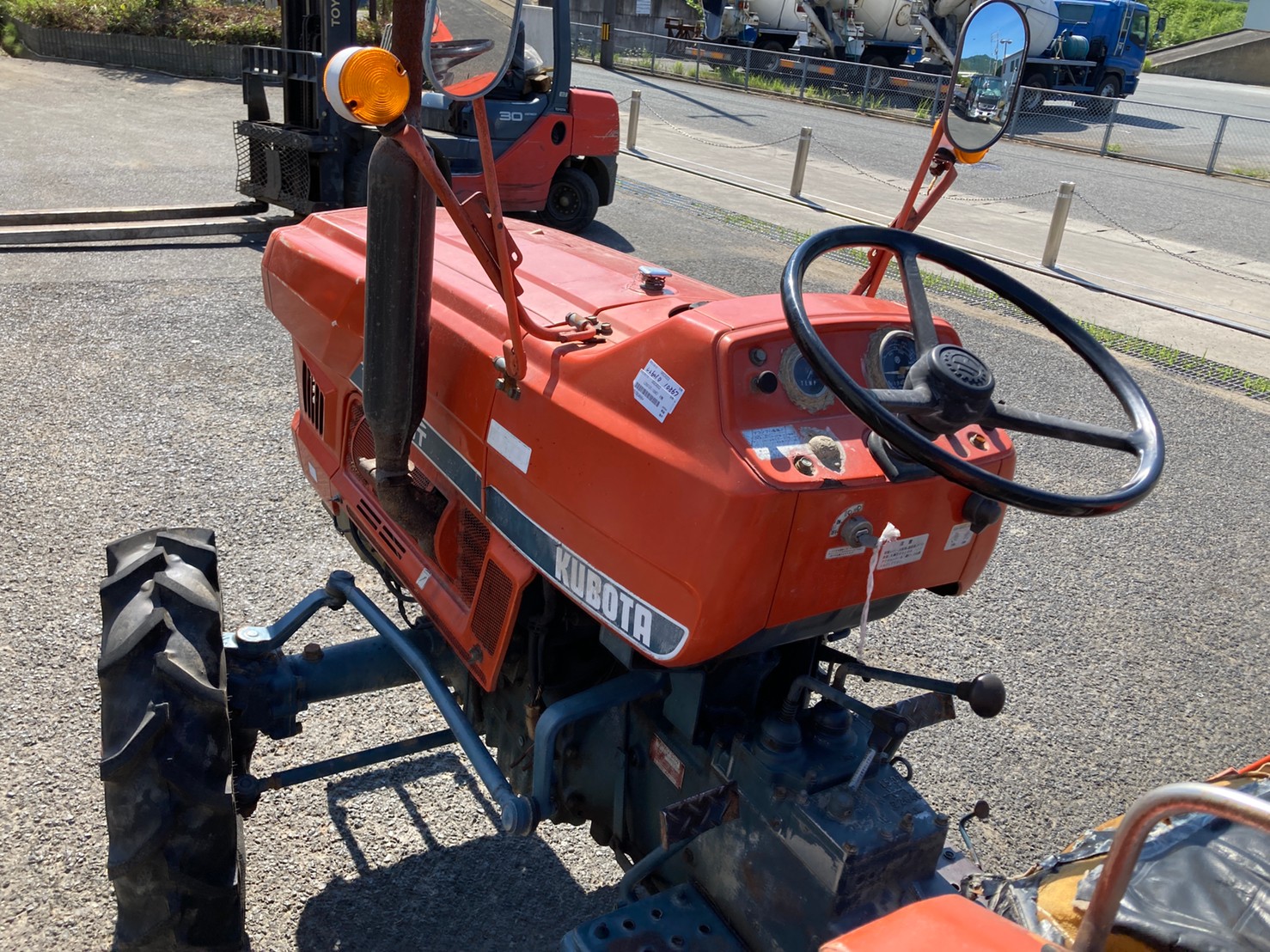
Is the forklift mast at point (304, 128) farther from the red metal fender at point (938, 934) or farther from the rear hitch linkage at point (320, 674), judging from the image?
the red metal fender at point (938, 934)

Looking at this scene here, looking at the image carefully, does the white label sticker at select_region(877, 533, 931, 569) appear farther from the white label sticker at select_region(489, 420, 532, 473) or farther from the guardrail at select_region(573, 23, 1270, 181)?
the guardrail at select_region(573, 23, 1270, 181)

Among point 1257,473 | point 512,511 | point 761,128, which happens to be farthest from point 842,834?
point 761,128

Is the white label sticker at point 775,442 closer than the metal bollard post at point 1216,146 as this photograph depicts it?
Yes

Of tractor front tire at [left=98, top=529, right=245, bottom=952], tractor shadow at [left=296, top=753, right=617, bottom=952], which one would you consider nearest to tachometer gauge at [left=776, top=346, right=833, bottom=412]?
tractor front tire at [left=98, top=529, right=245, bottom=952]

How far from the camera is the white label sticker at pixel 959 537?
6.51ft

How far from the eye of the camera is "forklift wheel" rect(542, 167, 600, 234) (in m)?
10.0

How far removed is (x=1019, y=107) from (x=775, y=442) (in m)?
21.7

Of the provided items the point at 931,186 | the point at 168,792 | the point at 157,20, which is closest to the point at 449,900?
the point at 168,792

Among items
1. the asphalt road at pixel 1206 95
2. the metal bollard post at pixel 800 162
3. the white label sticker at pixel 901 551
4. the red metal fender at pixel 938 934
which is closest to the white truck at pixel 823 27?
the asphalt road at pixel 1206 95

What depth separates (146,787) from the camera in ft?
6.97

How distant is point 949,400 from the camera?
5.26ft

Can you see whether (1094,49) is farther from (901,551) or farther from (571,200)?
(901,551)

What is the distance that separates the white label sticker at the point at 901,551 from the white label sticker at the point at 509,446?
69 cm

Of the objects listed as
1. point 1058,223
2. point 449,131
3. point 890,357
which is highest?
point 890,357
